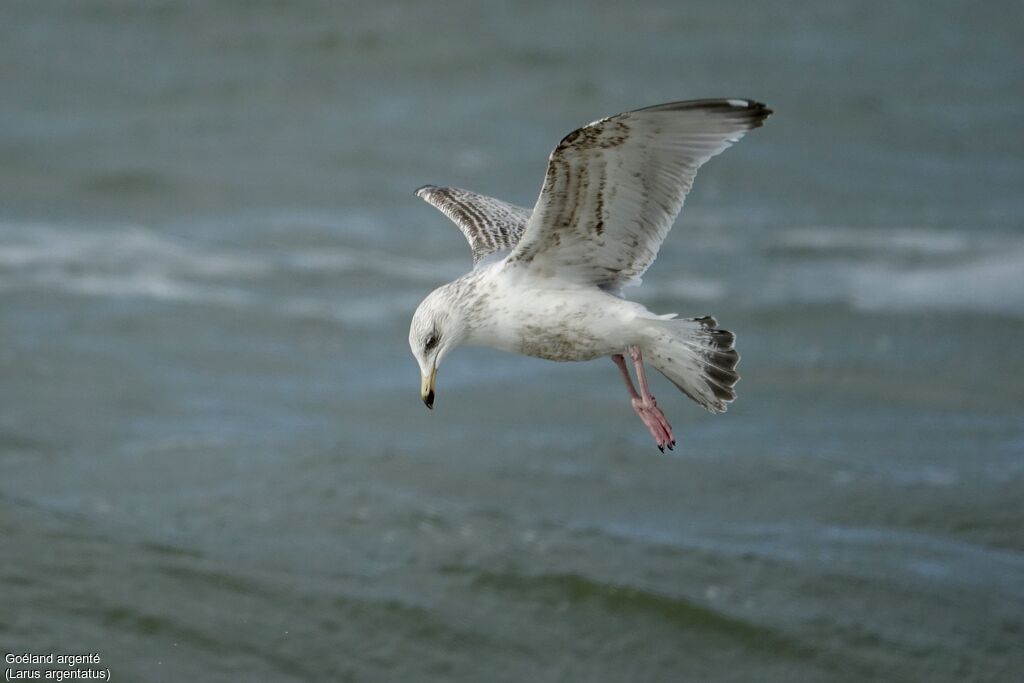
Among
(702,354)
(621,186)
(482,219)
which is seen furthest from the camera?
(482,219)

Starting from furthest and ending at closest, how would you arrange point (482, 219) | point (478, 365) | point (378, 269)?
point (378, 269), point (478, 365), point (482, 219)

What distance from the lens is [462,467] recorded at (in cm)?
1054

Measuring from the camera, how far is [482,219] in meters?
6.70

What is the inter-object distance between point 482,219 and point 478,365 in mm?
6226

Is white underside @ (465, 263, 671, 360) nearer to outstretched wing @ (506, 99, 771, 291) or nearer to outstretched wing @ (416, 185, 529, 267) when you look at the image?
outstretched wing @ (506, 99, 771, 291)

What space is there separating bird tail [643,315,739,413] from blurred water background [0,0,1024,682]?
2501 mm

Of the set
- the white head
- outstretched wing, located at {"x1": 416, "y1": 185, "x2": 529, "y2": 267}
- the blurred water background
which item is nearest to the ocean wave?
the blurred water background

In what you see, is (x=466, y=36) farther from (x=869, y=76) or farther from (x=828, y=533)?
(x=828, y=533)

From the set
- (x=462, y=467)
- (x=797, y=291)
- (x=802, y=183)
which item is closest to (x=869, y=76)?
(x=802, y=183)

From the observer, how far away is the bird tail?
5.59 metres

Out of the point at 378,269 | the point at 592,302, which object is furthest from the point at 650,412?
the point at 378,269

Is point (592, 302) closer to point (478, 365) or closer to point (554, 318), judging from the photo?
point (554, 318)

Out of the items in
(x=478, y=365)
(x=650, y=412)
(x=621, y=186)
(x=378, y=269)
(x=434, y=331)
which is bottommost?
(x=650, y=412)

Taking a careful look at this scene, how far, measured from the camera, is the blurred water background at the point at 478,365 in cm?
820
